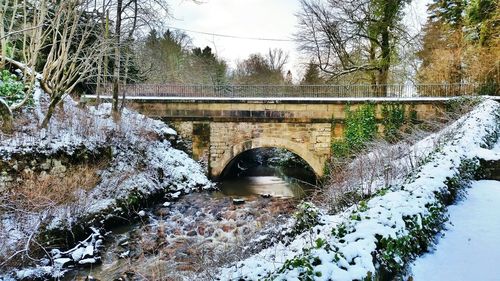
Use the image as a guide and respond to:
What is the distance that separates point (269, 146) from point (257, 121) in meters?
1.01

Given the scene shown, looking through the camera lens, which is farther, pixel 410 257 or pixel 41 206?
pixel 41 206

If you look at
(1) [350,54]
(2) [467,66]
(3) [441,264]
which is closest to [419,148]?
(3) [441,264]

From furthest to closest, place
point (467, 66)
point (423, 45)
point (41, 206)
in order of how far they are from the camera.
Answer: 1. point (423, 45)
2. point (467, 66)
3. point (41, 206)

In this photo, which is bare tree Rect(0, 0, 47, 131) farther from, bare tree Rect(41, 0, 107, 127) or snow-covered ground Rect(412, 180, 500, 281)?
snow-covered ground Rect(412, 180, 500, 281)

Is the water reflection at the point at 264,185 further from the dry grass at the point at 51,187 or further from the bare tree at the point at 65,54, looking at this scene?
the bare tree at the point at 65,54

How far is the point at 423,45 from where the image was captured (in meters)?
18.3

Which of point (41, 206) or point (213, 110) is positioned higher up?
point (213, 110)

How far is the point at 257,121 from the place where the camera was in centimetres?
1270

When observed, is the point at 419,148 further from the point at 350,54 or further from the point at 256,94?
the point at 350,54

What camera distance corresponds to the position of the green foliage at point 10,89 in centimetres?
866

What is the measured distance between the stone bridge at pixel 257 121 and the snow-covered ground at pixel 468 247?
24.0ft

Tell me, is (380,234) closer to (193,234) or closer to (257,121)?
(193,234)

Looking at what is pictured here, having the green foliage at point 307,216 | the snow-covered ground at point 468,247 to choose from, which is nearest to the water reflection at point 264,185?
the green foliage at point 307,216

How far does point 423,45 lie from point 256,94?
9.36 m
